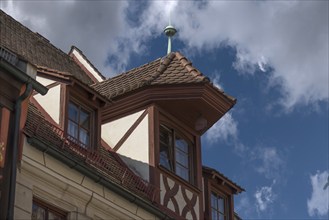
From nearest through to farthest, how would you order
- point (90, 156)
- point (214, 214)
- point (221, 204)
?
1. point (90, 156)
2. point (214, 214)
3. point (221, 204)

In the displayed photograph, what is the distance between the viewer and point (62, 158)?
53.0ft

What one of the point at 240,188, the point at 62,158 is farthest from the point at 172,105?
the point at 62,158

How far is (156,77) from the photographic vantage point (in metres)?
21.1

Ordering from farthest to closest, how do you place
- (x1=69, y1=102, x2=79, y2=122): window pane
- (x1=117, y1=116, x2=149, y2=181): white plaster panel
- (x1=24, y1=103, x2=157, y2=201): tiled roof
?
(x1=117, y1=116, x2=149, y2=181): white plaster panel → (x1=69, y1=102, x2=79, y2=122): window pane → (x1=24, y1=103, x2=157, y2=201): tiled roof

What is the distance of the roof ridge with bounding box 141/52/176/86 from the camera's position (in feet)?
68.1

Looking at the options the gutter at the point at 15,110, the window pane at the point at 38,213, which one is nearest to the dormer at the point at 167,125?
the window pane at the point at 38,213

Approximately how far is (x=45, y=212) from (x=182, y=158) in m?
5.86

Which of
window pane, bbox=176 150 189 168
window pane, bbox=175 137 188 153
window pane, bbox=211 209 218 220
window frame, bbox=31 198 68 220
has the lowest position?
window frame, bbox=31 198 68 220

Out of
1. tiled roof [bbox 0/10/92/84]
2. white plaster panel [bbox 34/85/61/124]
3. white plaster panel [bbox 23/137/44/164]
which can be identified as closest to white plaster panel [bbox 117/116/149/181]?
tiled roof [bbox 0/10/92/84]

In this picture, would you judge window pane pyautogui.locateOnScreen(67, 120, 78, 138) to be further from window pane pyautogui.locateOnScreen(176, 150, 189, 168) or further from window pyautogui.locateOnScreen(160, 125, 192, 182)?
window pane pyautogui.locateOnScreen(176, 150, 189, 168)

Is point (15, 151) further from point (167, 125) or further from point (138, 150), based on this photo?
point (167, 125)

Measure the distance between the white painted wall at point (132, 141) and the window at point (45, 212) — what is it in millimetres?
3802

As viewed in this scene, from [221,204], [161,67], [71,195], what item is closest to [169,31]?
[161,67]

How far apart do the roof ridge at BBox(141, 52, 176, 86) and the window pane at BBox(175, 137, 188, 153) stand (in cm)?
157
